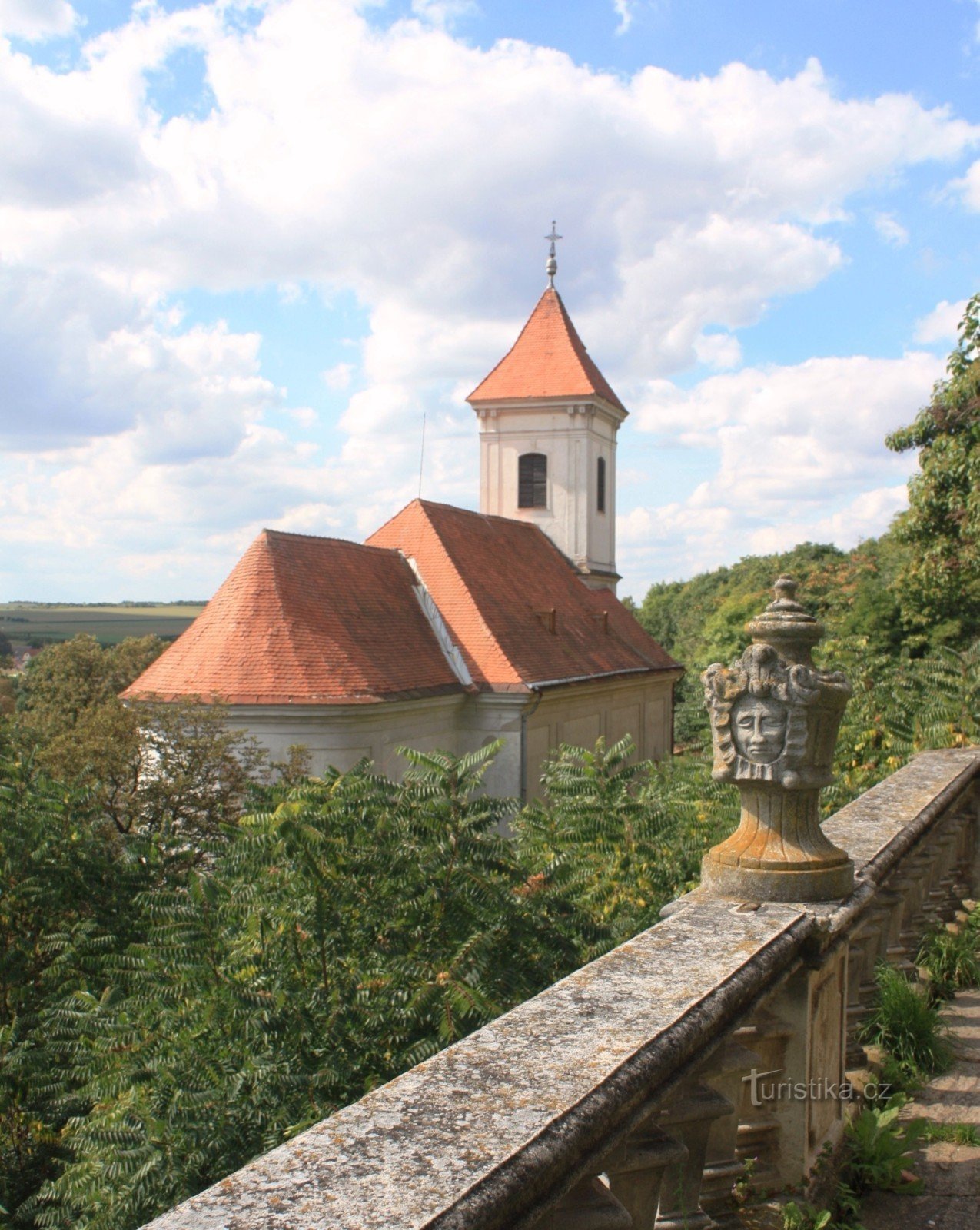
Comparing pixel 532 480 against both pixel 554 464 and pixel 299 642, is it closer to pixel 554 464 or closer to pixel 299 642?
pixel 554 464

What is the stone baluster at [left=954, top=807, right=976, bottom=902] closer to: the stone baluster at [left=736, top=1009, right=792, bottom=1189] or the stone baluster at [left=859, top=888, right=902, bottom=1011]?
the stone baluster at [left=859, top=888, right=902, bottom=1011]

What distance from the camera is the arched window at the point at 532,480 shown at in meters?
34.8

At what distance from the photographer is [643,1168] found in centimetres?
253

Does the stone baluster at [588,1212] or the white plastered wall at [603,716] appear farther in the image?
the white plastered wall at [603,716]

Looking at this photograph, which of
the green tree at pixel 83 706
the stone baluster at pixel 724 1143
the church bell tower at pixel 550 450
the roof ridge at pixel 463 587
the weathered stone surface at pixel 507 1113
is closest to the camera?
the weathered stone surface at pixel 507 1113

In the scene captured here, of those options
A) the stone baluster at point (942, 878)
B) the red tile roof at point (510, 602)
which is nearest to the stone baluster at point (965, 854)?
the stone baluster at point (942, 878)

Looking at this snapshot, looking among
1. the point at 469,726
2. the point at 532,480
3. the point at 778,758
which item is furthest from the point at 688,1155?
the point at 532,480

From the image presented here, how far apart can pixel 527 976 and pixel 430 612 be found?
20.8 m

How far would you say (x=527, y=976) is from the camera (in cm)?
530

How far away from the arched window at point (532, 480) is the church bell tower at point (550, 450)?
0.02 meters

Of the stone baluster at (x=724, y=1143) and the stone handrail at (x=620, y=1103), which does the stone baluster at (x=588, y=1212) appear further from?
the stone baluster at (x=724, y=1143)

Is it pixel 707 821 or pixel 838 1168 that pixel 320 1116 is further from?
pixel 707 821

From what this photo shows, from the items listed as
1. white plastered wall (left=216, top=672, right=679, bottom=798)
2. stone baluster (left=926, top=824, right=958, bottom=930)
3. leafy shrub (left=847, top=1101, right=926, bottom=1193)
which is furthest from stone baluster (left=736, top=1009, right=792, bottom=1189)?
white plastered wall (left=216, top=672, right=679, bottom=798)

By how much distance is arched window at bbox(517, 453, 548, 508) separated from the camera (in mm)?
34812
